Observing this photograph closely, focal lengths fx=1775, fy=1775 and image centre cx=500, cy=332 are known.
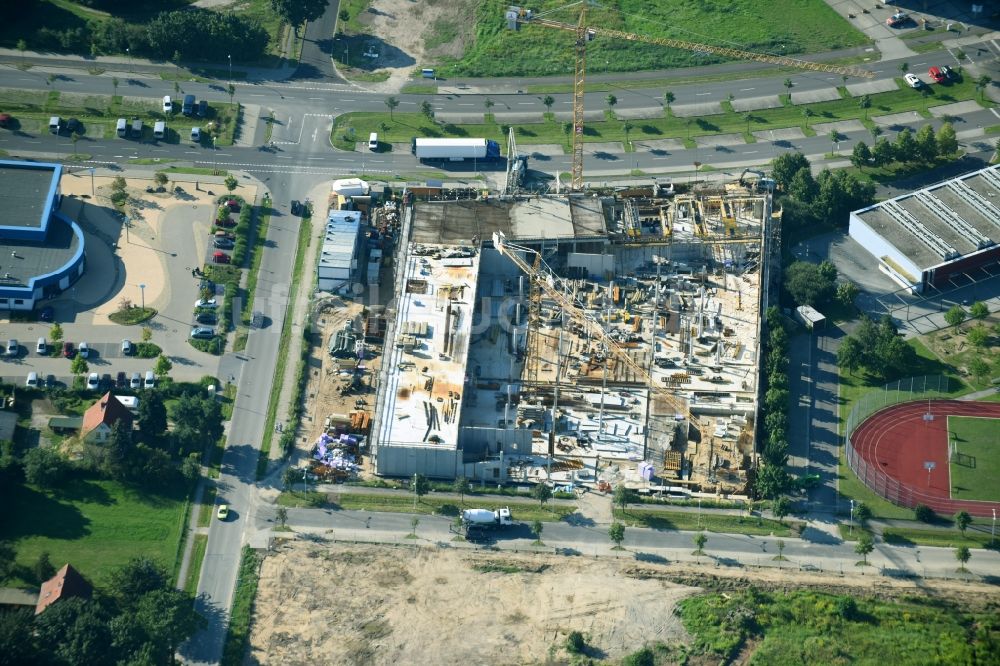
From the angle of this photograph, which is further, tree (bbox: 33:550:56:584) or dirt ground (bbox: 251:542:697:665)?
tree (bbox: 33:550:56:584)

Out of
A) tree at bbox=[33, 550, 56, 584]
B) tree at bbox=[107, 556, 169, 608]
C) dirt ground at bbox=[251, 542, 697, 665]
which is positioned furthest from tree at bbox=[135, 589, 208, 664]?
tree at bbox=[33, 550, 56, 584]

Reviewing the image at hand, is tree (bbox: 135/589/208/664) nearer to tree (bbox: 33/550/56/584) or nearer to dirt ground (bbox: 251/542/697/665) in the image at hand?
dirt ground (bbox: 251/542/697/665)

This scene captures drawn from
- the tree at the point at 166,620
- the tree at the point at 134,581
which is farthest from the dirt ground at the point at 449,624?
the tree at the point at 134,581

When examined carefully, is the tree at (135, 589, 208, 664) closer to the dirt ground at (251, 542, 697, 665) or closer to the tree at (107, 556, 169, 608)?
the tree at (107, 556, 169, 608)

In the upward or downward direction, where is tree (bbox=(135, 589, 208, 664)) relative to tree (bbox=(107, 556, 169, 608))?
downward

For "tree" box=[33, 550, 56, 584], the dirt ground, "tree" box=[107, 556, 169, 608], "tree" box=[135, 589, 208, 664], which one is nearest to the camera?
"tree" box=[135, 589, 208, 664]

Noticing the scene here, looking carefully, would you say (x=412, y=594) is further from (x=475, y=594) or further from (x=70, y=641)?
(x=70, y=641)

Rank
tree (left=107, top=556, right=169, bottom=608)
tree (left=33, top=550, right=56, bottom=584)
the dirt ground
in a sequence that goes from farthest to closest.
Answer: tree (left=33, top=550, right=56, bottom=584)
tree (left=107, top=556, right=169, bottom=608)
the dirt ground
